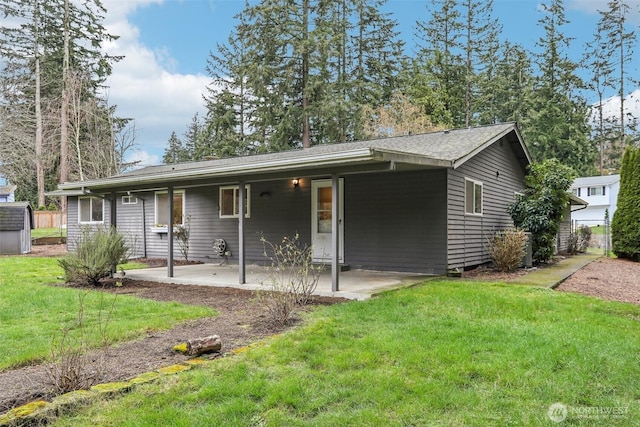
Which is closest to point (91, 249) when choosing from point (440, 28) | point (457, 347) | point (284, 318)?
point (284, 318)

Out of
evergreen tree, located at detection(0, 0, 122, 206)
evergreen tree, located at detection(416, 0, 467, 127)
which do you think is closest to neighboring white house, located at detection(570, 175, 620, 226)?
evergreen tree, located at detection(416, 0, 467, 127)

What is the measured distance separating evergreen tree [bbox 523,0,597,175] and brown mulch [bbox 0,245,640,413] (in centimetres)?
2058

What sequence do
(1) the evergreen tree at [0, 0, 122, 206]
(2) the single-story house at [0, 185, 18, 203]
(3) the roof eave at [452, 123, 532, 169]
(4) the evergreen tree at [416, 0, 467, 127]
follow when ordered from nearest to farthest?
(3) the roof eave at [452, 123, 532, 169]
(1) the evergreen tree at [0, 0, 122, 206]
(2) the single-story house at [0, 185, 18, 203]
(4) the evergreen tree at [416, 0, 467, 127]

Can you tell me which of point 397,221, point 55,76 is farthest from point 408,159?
point 55,76

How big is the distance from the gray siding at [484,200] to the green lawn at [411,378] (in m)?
3.79

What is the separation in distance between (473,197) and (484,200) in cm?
83

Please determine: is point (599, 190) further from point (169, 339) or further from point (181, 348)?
point (181, 348)

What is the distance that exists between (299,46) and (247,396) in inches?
808

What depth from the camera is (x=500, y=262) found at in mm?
8914

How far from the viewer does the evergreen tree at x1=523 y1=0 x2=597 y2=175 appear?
27.5m

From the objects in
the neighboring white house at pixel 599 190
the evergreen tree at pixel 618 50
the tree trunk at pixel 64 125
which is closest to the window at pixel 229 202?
the tree trunk at pixel 64 125

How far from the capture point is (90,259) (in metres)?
7.62

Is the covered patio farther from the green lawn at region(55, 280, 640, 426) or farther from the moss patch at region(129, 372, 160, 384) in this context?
the moss patch at region(129, 372, 160, 384)

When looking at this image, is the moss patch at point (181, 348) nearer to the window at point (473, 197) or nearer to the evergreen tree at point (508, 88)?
the window at point (473, 197)
